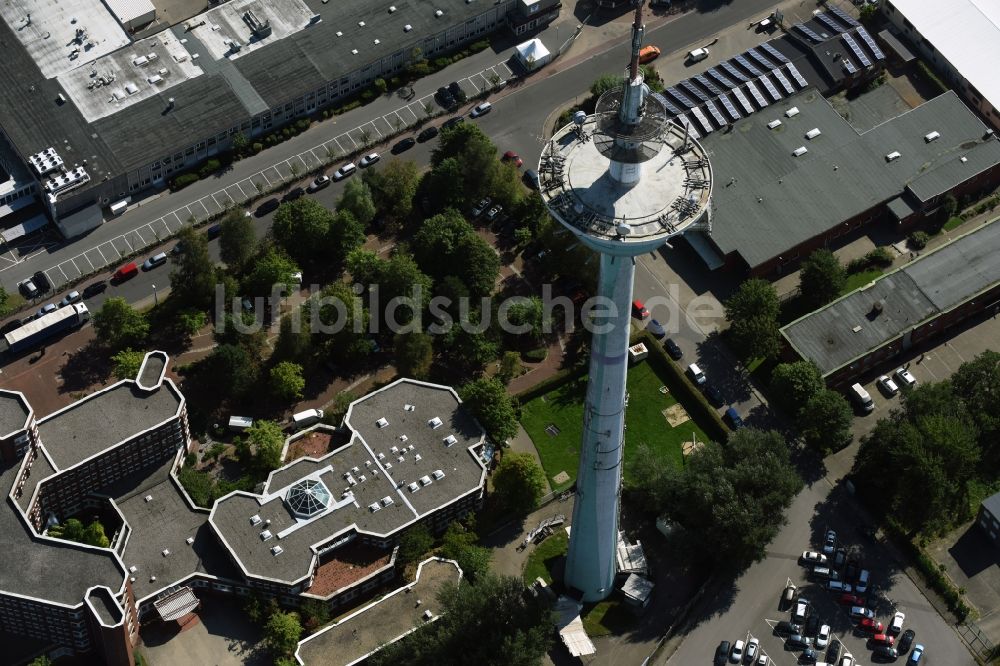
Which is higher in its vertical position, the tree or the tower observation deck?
the tower observation deck

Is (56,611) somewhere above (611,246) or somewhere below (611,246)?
below

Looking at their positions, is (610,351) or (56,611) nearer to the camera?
(610,351)

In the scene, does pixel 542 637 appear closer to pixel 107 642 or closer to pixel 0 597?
pixel 107 642

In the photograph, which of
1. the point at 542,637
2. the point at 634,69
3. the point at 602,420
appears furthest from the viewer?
the point at 542,637

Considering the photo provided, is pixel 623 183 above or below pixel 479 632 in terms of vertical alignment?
above

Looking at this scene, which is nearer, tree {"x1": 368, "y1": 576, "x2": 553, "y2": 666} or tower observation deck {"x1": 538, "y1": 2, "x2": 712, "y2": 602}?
tower observation deck {"x1": 538, "y1": 2, "x2": 712, "y2": 602}

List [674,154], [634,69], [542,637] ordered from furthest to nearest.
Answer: [542,637] < [674,154] < [634,69]


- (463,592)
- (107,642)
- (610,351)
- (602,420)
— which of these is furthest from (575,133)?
(107,642)

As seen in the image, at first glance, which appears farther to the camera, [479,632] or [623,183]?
[479,632]

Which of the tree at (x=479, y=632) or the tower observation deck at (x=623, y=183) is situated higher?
the tower observation deck at (x=623, y=183)

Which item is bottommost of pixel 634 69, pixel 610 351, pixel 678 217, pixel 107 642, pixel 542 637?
pixel 542 637

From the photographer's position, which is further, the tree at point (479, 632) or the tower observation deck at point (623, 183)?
the tree at point (479, 632)
